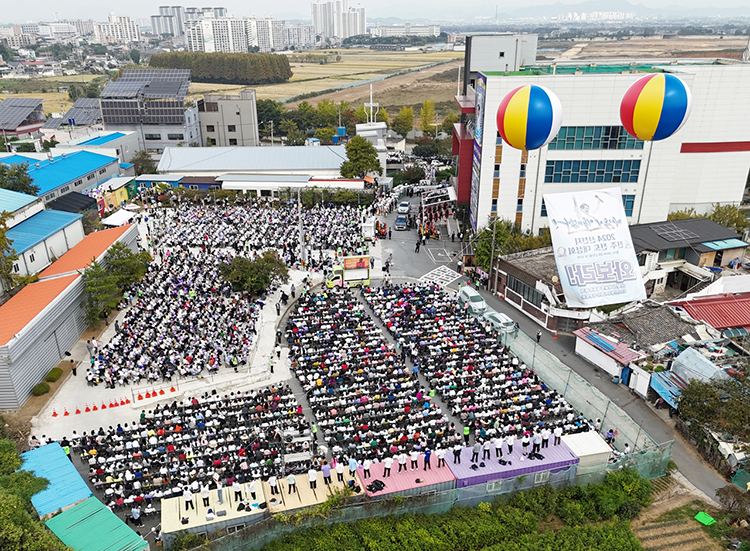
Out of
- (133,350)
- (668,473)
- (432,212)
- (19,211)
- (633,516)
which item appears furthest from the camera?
(432,212)

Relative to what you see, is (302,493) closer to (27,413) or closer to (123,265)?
(27,413)

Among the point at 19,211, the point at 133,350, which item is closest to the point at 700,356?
the point at 133,350

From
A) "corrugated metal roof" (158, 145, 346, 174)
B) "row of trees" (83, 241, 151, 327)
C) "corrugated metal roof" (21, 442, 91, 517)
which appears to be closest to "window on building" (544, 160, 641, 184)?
"corrugated metal roof" (158, 145, 346, 174)

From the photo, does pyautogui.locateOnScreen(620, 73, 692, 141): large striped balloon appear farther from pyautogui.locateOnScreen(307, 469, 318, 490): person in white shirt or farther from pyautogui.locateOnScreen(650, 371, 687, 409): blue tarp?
pyautogui.locateOnScreen(307, 469, 318, 490): person in white shirt

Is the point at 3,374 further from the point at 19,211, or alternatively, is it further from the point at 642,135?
the point at 642,135

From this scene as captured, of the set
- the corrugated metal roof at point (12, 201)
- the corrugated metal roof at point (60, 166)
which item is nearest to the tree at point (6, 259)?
the corrugated metal roof at point (12, 201)

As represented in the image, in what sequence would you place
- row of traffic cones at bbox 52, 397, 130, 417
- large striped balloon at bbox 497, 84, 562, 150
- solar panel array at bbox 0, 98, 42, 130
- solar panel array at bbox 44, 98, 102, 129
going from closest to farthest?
row of traffic cones at bbox 52, 397, 130, 417
large striped balloon at bbox 497, 84, 562, 150
solar panel array at bbox 0, 98, 42, 130
solar panel array at bbox 44, 98, 102, 129
